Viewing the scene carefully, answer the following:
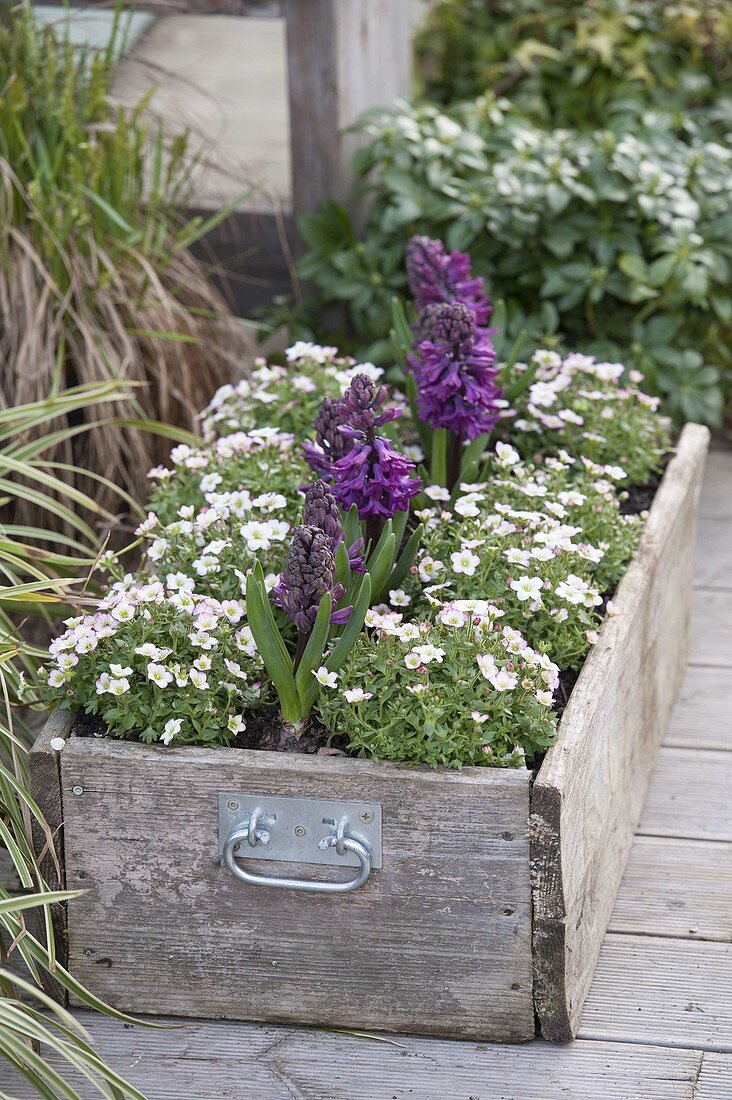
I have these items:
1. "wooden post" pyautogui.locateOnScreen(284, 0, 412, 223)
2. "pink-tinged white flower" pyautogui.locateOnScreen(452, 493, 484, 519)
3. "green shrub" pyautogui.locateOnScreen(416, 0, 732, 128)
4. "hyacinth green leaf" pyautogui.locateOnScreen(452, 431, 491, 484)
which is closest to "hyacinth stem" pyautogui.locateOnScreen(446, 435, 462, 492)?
"hyacinth green leaf" pyautogui.locateOnScreen(452, 431, 491, 484)

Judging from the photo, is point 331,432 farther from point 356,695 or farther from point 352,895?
point 352,895

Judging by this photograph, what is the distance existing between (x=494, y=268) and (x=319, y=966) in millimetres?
1666

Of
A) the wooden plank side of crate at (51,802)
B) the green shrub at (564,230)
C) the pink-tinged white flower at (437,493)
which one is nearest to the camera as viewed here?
the wooden plank side of crate at (51,802)

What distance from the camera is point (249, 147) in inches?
135

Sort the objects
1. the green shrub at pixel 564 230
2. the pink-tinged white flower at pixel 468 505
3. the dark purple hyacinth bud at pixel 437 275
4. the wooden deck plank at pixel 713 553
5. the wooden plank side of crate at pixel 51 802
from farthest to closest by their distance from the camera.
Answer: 1. the wooden deck plank at pixel 713 553
2. the green shrub at pixel 564 230
3. the dark purple hyacinth bud at pixel 437 275
4. the pink-tinged white flower at pixel 468 505
5. the wooden plank side of crate at pixel 51 802

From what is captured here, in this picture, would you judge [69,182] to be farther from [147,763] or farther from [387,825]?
[387,825]

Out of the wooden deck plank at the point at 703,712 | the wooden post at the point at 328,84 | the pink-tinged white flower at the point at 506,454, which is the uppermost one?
the wooden post at the point at 328,84

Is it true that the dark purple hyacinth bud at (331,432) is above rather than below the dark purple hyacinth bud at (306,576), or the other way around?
above

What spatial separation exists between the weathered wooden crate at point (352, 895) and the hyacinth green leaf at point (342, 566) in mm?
219

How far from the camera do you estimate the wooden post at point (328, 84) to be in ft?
8.75

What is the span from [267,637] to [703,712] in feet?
3.61

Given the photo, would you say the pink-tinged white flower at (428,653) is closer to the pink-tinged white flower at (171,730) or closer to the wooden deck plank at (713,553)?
the pink-tinged white flower at (171,730)

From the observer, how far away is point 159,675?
1531 mm

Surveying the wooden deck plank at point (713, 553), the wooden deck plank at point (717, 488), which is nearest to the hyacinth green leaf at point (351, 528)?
the wooden deck plank at point (713, 553)
